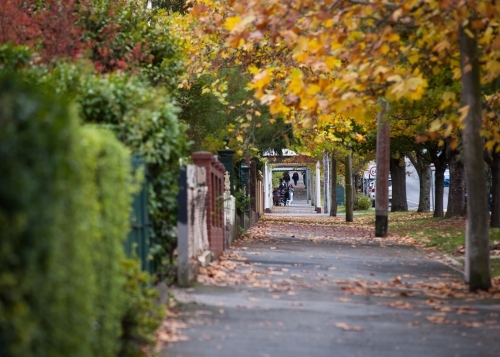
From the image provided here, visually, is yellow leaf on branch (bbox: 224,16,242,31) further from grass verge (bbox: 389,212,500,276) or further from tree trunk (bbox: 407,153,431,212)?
tree trunk (bbox: 407,153,431,212)

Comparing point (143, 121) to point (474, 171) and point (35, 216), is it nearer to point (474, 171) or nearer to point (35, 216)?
point (474, 171)

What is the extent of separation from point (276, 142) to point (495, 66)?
69.4 feet

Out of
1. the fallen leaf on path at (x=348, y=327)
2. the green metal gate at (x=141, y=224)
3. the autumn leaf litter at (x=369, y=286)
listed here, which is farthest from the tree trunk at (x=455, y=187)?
the fallen leaf on path at (x=348, y=327)

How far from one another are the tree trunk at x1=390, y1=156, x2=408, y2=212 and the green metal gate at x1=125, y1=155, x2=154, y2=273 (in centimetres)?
4098

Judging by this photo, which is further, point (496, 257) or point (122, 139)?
point (496, 257)

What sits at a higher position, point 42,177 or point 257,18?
point 257,18

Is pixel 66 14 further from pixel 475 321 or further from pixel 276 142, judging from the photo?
pixel 276 142

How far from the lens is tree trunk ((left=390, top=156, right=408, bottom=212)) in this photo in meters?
52.7

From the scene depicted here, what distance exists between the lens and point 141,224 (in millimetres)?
10578

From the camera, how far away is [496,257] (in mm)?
19172

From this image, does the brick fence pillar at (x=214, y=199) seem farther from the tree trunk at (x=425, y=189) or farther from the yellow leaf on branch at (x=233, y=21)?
the tree trunk at (x=425, y=189)

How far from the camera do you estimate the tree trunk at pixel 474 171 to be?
1357 cm

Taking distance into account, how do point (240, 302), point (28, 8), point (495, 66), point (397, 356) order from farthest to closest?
point (28, 8), point (495, 66), point (240, 302), point (397, 356)

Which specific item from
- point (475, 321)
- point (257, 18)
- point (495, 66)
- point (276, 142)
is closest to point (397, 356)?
point (475, 321)
